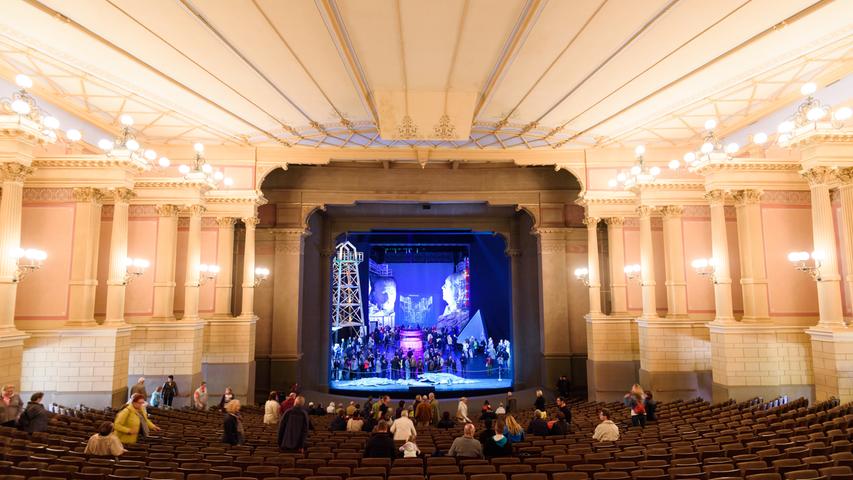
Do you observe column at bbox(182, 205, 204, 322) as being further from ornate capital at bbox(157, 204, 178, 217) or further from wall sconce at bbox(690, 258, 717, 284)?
wall sconce at bbox(690, 258, 717, 284)

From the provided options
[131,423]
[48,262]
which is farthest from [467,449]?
[48,262]

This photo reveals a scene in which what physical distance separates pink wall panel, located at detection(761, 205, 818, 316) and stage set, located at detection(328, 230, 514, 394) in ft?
39.3

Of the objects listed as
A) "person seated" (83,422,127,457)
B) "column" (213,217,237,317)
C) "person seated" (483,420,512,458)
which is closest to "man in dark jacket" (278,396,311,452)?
"person seated" (83,422,127,457)

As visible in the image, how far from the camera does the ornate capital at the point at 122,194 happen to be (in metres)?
11.8

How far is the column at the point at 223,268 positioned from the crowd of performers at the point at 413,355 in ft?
28.1

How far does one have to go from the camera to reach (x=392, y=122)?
40.5 ft

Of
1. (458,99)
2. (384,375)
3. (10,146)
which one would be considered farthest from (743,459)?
(384,375)

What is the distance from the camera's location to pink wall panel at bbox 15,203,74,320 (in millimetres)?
11492

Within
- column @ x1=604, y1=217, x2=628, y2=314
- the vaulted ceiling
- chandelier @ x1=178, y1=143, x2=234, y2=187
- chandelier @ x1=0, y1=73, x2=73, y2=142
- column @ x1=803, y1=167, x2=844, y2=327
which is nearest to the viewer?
the vaulted ceiling

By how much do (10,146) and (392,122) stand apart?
7.86 meters

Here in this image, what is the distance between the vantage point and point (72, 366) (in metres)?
11.1

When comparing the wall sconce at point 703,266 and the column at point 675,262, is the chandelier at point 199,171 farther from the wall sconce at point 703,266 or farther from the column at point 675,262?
the wall sconce at point 703,266

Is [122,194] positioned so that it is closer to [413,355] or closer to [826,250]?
[826,250]

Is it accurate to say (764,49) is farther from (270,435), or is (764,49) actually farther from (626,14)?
(270,435)
